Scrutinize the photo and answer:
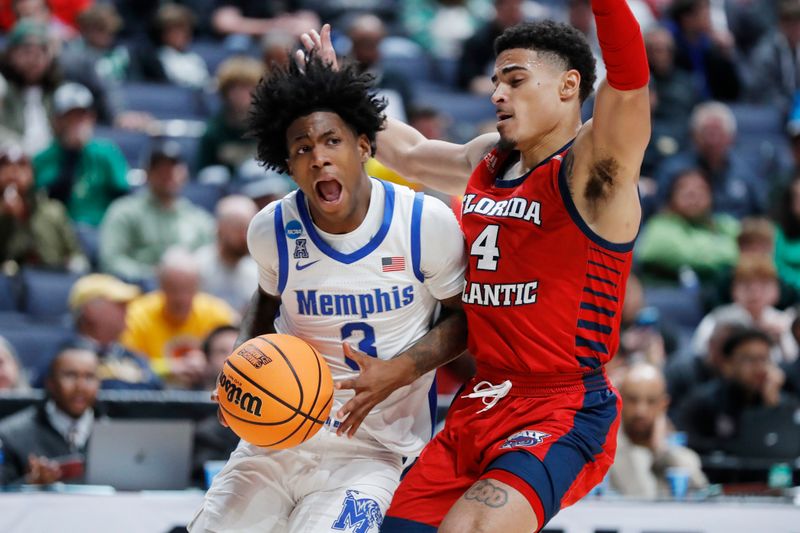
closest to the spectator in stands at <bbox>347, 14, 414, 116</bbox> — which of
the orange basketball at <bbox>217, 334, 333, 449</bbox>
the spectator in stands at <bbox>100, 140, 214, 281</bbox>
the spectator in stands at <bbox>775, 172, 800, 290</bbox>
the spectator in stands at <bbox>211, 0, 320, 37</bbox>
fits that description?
the spectator in stands at <bbox>211, 0, 320, 37</bbox>

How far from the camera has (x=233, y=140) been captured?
35.2 feet

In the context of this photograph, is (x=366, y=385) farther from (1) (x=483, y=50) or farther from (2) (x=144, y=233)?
(1) (x=483, y=50)

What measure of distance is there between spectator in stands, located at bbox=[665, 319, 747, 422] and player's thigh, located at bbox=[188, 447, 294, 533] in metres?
4.31

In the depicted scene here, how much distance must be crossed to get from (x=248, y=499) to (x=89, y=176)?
6055 millimetres

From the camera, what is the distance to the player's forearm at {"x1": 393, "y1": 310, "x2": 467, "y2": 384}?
458cm

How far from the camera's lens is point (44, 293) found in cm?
895

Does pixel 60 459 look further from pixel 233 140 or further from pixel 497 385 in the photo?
pixel 233 140

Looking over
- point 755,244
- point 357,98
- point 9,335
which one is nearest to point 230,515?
point 357,98

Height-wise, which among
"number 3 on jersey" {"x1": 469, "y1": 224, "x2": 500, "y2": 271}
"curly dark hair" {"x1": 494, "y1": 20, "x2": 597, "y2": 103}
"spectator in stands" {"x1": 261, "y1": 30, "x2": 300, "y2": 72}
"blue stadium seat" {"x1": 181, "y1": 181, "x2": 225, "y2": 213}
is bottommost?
"number 3 on jersey" {"x1": 469, "y1": 224, "x2": 500, "y2": 271}

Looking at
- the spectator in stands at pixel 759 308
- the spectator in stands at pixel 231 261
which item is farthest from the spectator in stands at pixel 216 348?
the spectator in stands at pixel 759 308

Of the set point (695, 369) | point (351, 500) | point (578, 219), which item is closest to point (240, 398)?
point (351, 500)

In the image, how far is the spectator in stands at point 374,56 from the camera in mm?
11203

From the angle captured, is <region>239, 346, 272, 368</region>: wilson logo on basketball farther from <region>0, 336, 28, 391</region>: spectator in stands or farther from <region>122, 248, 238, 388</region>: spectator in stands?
<region>122, 248, 238, 388</region>: spectator in stands

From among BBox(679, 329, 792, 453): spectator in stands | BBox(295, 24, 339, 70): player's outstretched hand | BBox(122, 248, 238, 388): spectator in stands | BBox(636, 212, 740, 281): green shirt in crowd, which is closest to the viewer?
BBox(295, 24, 339, 70): player's outstretched hand
